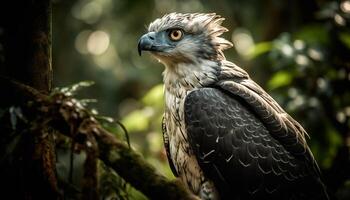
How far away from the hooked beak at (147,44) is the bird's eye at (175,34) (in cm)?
26

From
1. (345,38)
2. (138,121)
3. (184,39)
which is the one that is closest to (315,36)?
(345,38)

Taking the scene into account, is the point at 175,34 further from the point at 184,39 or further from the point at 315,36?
the point at 315,36

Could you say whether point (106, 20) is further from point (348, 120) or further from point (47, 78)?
point (47, 78)

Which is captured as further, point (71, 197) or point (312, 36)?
point (312, 36)

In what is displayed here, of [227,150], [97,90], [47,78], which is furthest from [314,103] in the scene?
[97,90]

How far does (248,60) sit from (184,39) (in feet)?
15.2

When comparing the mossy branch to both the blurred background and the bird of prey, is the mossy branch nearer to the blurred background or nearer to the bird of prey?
the bird of prey

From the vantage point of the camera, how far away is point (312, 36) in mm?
8492

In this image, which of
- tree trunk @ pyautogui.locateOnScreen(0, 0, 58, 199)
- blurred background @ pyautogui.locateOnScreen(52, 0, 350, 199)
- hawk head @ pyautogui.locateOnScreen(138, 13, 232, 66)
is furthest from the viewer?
blurred background @ pyautogui.locateOnScreen(52, 0, 350, 199)

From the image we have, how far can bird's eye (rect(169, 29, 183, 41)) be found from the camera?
6797mm

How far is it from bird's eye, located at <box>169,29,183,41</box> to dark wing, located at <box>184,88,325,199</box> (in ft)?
3.41

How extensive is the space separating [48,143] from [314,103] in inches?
206

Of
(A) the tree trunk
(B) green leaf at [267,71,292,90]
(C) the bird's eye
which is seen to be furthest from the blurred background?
(A) the tree trunk

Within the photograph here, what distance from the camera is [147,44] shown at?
6.59m
